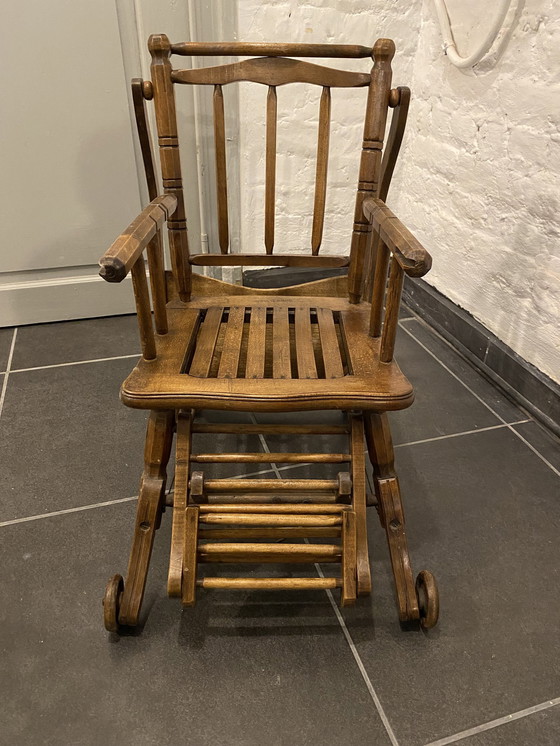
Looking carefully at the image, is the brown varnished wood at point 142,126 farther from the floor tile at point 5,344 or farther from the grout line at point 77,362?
the floor tile at point 5,344

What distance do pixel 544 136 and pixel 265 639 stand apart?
1301 mm

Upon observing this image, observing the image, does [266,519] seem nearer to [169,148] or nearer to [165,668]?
[165,668]

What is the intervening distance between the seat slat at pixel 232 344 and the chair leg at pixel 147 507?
139 mm

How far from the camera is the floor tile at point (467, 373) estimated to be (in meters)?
1.52

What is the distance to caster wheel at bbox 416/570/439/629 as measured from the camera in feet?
3.04

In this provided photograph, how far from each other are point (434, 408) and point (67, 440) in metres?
0.98

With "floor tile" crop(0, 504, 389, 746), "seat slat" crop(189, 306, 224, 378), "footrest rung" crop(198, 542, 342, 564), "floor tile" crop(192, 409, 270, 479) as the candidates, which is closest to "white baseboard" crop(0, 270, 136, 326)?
"floor tile" crop(192, 409, 270, 479)

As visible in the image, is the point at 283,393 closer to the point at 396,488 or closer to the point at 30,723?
the point at 396,488

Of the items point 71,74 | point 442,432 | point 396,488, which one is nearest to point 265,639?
point 396,488

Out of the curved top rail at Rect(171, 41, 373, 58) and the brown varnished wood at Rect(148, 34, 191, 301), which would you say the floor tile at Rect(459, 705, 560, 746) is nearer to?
the brown varnished wood at Rect(148, 34, 191, 301)

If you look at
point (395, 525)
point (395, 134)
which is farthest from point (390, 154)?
point (395, 525)

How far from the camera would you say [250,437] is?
141cm

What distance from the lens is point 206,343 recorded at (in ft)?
3.26

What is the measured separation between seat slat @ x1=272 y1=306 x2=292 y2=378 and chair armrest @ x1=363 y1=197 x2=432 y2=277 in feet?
0.85
